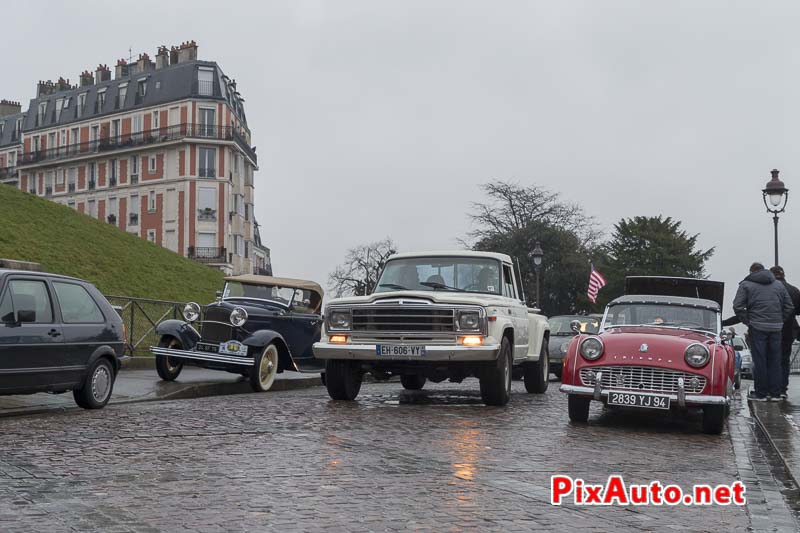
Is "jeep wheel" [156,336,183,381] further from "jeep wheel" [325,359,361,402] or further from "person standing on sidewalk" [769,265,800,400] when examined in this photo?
"person standing on sidewalk" [769,265,800,400]

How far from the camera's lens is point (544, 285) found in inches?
2798

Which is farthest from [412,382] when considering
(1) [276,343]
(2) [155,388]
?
(2) [155,388]

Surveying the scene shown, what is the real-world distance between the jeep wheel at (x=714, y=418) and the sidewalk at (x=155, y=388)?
757 centimetres

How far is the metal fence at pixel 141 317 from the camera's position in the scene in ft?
73.3

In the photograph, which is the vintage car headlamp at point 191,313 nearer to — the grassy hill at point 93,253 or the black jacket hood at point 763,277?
the black jacket hood at point 763,277

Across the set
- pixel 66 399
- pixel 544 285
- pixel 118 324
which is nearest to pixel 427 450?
pixel 118 324

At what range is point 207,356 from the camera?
618 inches

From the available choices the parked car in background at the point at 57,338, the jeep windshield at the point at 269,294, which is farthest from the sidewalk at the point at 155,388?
the jeep windshield at the point at 269,294

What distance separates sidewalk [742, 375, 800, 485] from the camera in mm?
8242

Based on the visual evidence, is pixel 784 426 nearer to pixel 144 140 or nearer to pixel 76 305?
pixel 76 305

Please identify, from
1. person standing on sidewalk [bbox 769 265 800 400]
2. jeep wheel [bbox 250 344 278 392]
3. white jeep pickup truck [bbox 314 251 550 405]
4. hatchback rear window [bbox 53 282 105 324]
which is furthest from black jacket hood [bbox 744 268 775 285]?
hatchback rear window [bbox 53 282 105 324]

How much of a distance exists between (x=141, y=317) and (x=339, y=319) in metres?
11.6

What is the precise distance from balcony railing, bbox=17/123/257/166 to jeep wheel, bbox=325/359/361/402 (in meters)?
68.7

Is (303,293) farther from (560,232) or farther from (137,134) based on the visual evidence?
Answer: (137,134)
